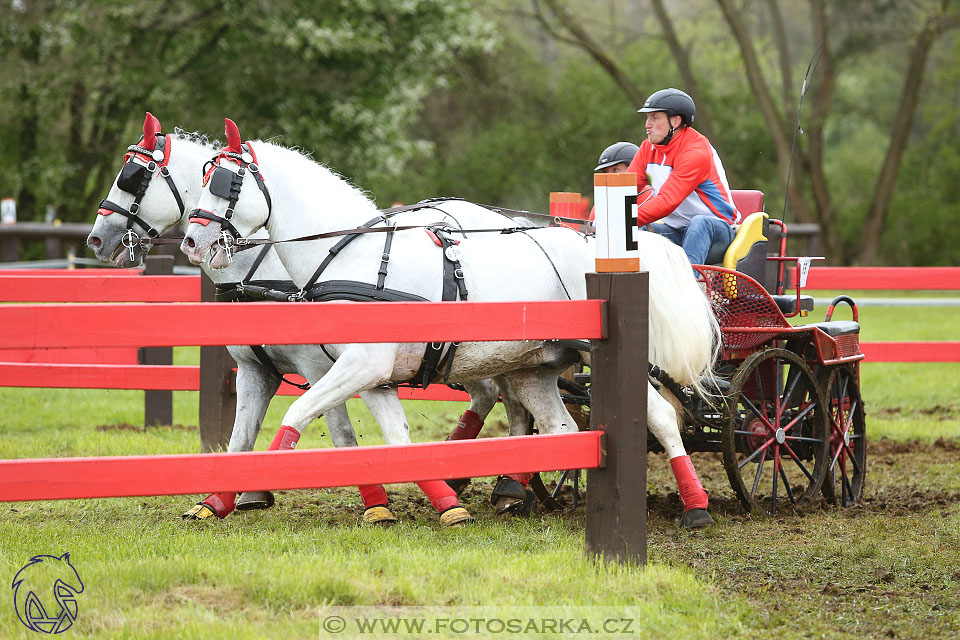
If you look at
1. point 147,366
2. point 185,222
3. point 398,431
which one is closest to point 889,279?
point 398,431

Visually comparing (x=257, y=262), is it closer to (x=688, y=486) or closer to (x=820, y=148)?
(x=688, y=486)

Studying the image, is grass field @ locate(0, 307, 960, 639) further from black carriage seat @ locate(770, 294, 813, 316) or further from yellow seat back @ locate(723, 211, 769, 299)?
yellow seat back @ locate(723, 211, 769, 299)

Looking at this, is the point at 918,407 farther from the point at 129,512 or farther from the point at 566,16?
the point at 566,16

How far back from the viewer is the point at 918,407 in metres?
10.1

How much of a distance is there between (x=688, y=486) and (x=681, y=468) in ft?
0.31

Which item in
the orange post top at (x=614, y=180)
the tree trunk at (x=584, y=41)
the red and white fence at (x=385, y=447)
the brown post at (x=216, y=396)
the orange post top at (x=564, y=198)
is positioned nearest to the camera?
the red and white fence at (x=385, y=447)

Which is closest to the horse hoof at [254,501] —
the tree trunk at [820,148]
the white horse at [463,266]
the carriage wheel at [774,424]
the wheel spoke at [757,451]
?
the white horse at [463,266]

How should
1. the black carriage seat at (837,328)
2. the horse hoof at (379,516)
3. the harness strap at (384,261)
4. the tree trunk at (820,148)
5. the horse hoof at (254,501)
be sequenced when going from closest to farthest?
the harness strap at (384,261) → the horse hoof at (379,516) → the horse hoof at (254,501) → the black carriage seat at (837,328) → the tree trunk at (820,148)

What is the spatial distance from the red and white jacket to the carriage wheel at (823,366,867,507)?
1.17 m

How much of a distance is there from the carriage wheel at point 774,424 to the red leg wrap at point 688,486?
0.34m

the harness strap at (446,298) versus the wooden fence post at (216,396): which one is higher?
the harness strap at (446,298)

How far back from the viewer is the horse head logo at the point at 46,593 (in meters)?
3.52

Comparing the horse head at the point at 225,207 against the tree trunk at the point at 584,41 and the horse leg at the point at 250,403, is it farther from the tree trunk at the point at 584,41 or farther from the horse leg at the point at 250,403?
the tree trunk at the point at 584,41

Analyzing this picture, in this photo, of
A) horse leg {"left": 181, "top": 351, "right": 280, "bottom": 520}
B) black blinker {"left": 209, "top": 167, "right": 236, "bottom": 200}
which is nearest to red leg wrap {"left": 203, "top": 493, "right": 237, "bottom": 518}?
horse leg {"left": 181, "top": 351, "right": 280, "bottom": 520}
